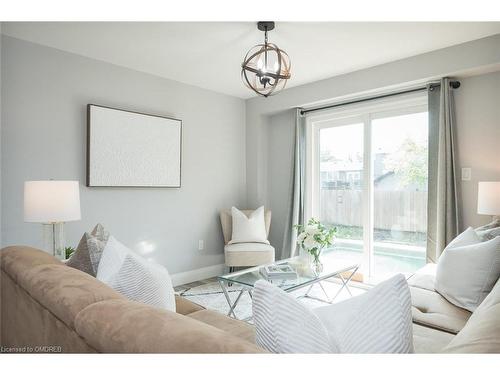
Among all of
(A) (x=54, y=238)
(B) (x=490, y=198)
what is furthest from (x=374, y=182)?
(A) (x=54, y=238)

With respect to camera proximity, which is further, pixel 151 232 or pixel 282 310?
pixel 151 232

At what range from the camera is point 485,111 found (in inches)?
118

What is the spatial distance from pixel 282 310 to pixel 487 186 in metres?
2.59

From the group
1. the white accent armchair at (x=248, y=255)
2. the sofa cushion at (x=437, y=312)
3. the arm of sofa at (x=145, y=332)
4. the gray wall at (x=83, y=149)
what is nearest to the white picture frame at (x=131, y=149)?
the gray wall at (x=83, y=149)

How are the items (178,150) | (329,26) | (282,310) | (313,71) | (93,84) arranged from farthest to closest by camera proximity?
1. (178,150)
2. (313,71)
3. (93,84)
4. (329,26)
5. (282,310)

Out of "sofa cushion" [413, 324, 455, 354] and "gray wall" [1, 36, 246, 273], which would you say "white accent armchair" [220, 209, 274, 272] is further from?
"sofa cushion" [413, 324, 455, 354]

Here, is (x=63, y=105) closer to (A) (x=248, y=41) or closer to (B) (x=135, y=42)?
(B) (x=135, y=42)

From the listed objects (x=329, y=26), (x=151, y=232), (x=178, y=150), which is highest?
(x=329, y=26)

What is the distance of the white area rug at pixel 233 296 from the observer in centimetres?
306

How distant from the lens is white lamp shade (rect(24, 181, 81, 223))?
2.25m

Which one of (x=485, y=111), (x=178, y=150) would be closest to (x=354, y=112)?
(x=485, y=111)

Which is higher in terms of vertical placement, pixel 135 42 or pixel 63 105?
pixel 135 42

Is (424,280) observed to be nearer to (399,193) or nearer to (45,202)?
(399,193)
